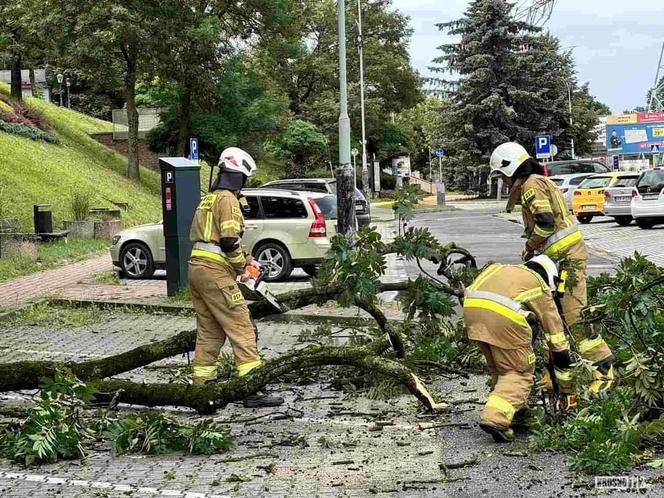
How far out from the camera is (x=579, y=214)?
1238 inches

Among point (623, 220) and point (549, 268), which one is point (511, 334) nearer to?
point (549, 268)

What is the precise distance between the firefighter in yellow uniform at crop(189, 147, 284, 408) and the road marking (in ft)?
6.58

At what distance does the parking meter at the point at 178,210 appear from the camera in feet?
42.9

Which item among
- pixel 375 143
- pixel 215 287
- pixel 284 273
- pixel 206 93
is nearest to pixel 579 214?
pixel 206 93

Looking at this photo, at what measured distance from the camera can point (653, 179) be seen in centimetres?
2586

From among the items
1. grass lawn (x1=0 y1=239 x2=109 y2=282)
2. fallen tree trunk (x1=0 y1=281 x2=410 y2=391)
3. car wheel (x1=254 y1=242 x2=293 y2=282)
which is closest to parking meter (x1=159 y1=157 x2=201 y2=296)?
car wheel (x1=254 y1=242 x2=293 y2=282)

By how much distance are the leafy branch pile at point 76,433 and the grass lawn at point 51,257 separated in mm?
10461

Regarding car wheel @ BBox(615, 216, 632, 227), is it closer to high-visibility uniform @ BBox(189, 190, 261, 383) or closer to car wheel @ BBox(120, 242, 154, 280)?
car wheel @ BBox(120, 242, 154, 280)

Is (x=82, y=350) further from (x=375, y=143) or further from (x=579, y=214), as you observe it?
(x=375, y=143)

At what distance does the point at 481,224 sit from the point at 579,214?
3.31 metres

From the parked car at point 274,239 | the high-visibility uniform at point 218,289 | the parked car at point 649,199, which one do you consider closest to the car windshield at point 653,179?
the parked car at point 649,199

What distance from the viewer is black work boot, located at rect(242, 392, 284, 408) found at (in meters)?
7.24

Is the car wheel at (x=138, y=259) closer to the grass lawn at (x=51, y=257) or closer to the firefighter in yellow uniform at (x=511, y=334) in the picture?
the grass lawn at (x=51, y=257)

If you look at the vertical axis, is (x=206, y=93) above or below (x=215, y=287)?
above
